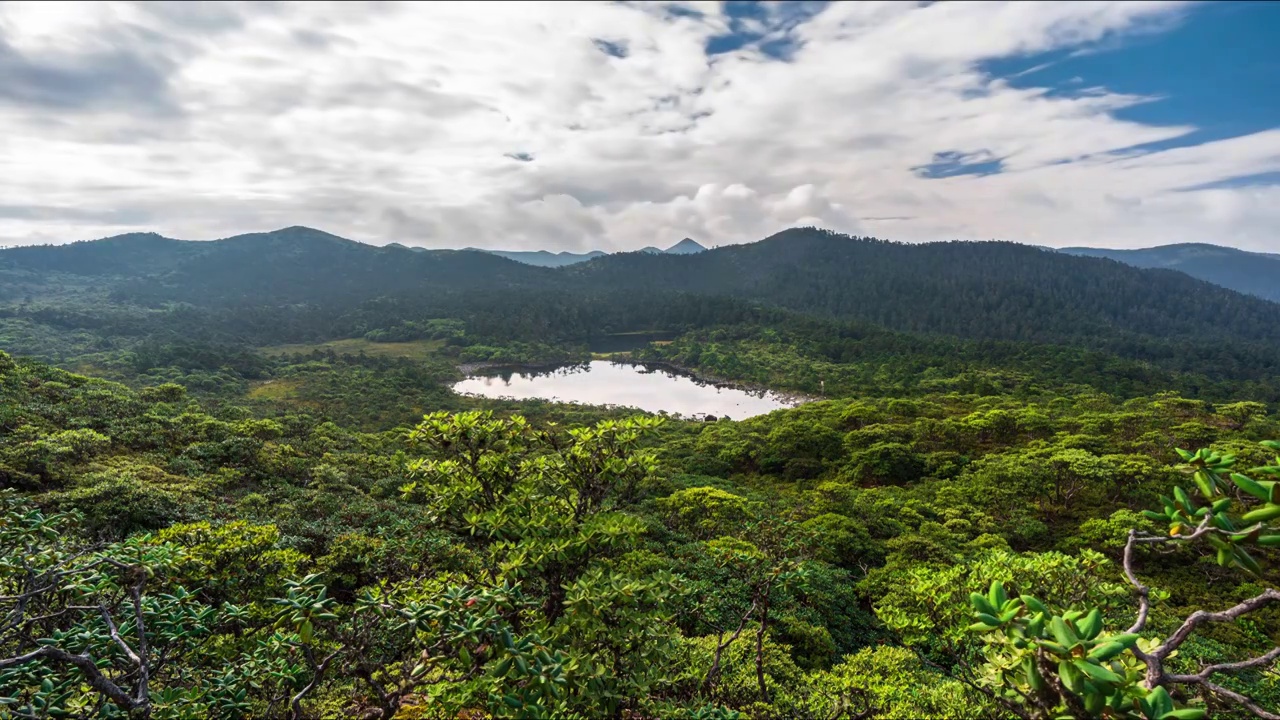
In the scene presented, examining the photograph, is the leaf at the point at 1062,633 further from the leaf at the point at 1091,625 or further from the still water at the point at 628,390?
the still water at the point at 628,390

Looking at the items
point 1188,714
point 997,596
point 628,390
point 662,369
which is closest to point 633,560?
point 997,596

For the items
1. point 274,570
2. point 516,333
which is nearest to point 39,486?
point 274,570

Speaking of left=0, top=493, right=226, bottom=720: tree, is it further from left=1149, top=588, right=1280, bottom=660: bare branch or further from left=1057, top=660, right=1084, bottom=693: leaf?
left=1149, top=588, right=1280, bottom=660: bare branch

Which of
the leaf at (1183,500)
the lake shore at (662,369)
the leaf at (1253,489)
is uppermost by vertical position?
the leaf at (1253,489)

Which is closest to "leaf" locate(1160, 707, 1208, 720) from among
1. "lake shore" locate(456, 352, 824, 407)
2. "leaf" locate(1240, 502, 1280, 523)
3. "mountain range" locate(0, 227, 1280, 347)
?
"leaf" locate(1240, 502, 1280, 523)

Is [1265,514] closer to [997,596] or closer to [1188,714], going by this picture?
[1188,714]

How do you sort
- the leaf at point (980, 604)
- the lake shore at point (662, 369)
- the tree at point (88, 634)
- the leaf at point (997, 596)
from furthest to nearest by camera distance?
1. the lake shore at point (662, 369)
2. the tree at point (88, 634)
3. the leaf at point (997, 596)
4. the leaf at point (980, 604)

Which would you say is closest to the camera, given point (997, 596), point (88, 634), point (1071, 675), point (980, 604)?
point (1071, 675)

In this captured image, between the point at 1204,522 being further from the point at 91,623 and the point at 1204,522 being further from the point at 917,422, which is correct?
the point at 917,422

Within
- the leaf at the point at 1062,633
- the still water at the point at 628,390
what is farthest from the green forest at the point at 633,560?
the still water at the point at 628,390
